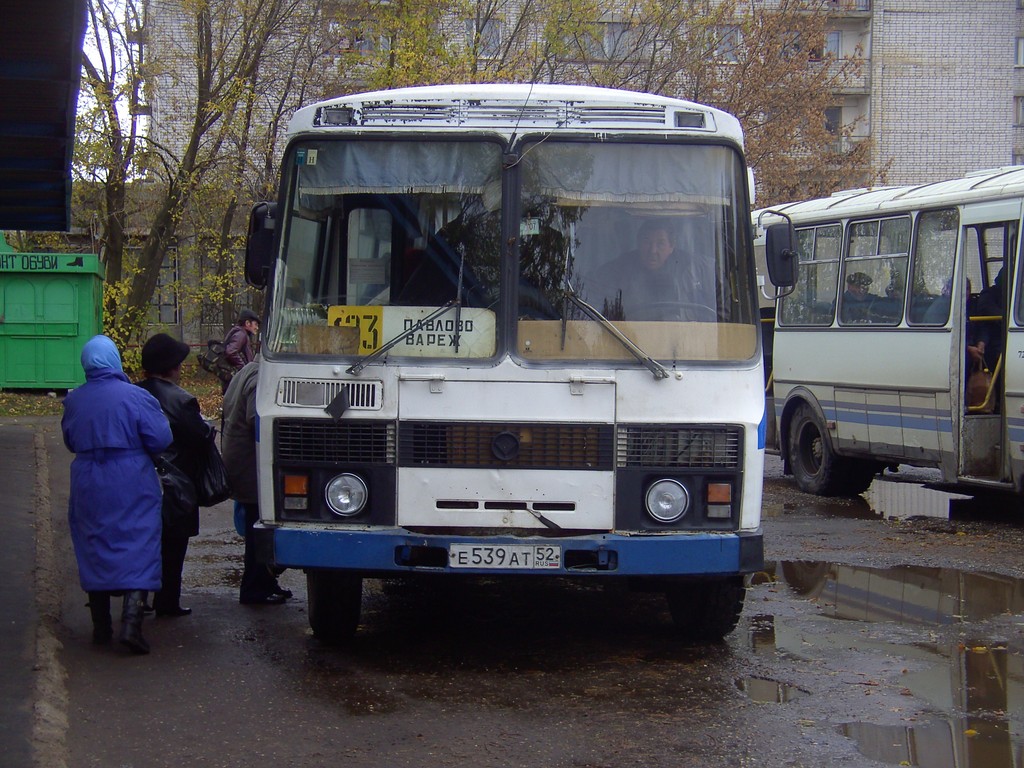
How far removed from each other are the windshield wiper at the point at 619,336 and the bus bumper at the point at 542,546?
0.78 metres

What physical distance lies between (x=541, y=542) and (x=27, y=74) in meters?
4.85

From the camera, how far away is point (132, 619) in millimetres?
6656

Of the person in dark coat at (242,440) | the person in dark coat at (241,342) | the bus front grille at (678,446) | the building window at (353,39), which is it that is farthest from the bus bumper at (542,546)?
the building window at (353,39)

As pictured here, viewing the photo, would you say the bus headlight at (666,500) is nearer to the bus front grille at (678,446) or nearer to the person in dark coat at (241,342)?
the bus front grille at (678,446)

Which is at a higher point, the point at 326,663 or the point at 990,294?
the point at 990,294

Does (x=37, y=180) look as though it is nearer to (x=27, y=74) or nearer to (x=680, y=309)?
(x=27, y=74)

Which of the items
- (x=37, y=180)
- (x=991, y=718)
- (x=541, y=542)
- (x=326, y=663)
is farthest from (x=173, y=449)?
(x=37, y=180)

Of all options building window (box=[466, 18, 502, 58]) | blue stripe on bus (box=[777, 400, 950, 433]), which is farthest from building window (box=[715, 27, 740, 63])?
blue stripe on bus (box=[777, 400, 950, 433])

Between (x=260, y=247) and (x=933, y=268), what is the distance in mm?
7388

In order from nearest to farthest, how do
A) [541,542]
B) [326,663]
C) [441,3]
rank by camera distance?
[541,542] < [326,663] < [441,3]

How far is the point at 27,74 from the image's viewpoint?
845 cm

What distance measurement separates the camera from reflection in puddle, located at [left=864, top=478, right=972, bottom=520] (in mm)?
12516

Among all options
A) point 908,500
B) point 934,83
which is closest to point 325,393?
point 908,500

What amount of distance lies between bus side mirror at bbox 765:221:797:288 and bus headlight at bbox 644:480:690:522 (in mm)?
1394
